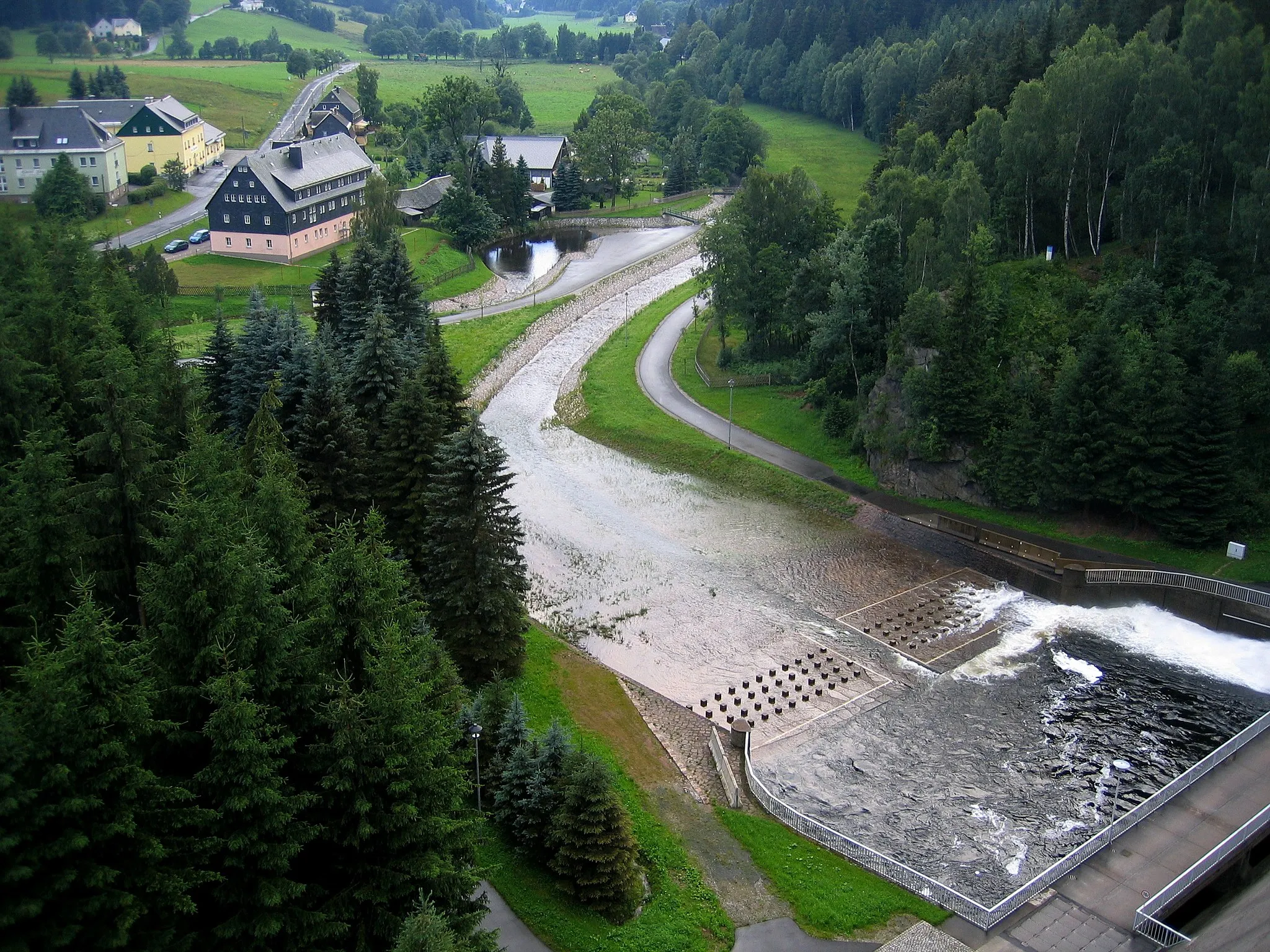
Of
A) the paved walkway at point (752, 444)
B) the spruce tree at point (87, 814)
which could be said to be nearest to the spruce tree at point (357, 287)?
the paved walkway at point (752, 444)

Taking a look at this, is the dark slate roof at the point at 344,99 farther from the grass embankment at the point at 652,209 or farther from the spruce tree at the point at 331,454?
the spruce tree at the point at 331,454

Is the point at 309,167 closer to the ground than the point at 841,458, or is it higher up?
higher up

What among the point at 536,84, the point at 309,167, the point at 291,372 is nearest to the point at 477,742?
the point at 291,372

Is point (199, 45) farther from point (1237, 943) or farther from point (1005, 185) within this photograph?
point (1237, 943)

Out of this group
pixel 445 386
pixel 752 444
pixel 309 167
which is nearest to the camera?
pixel 445 386

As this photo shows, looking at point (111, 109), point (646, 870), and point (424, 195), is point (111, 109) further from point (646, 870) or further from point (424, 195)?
point (646, 870)

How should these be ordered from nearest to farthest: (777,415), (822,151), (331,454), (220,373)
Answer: (331,454)
(220,373)
(777,415)
(822,151)
